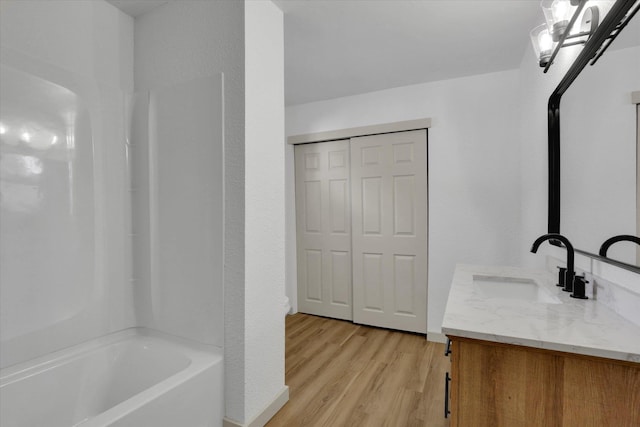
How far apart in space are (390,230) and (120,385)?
2.44 meters

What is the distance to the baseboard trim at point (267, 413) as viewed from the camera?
161 cm

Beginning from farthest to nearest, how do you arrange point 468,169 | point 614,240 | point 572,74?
point 468,169 → point 572,74 → point 614,240

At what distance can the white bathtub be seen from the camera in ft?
4.15

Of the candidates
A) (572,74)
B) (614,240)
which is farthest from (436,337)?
(572,74)

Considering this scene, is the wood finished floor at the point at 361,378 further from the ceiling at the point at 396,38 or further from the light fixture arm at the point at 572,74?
the ceiling at the point at 396,38

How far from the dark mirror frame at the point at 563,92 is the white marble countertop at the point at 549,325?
206mm

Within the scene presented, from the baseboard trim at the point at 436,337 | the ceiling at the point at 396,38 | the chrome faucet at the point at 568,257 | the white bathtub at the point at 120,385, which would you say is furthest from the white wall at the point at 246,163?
the baseboard trim at the point at 436,337

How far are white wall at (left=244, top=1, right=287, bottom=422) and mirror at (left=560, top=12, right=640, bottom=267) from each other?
1522mm

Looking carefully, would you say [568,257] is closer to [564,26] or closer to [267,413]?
[564,26]

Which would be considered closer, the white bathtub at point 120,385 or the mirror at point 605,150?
the mirror at point 605,150

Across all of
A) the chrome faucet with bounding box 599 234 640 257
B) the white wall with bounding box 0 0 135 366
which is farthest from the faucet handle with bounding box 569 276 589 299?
the white wall with bounding box 0 0 135 366

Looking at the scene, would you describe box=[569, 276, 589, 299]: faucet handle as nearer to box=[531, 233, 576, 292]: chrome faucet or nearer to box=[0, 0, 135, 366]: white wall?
box=[531, 233, 576, 292]: chrome faucet

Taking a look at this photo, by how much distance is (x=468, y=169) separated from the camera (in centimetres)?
279

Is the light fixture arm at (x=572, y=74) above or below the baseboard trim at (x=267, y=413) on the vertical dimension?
above
